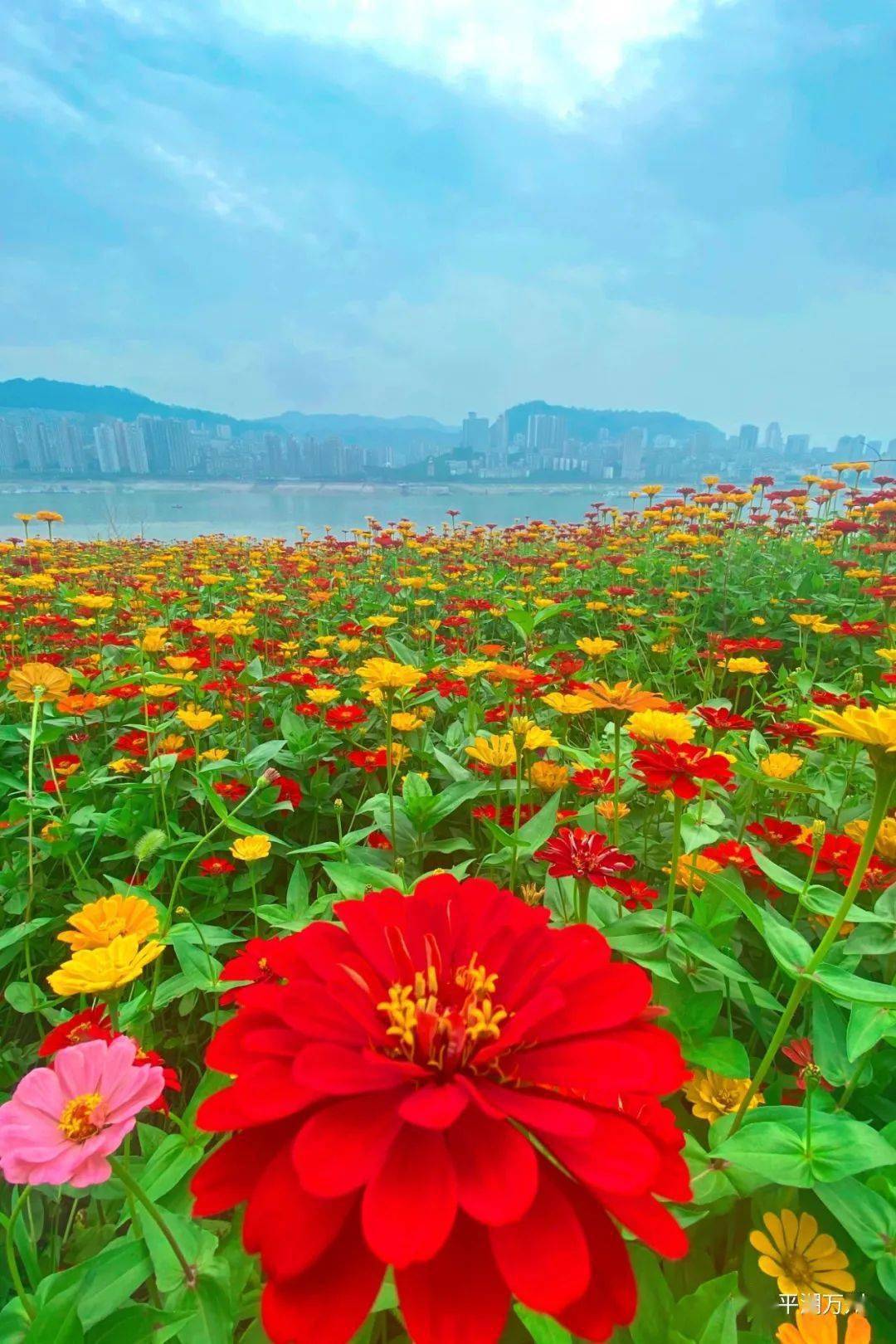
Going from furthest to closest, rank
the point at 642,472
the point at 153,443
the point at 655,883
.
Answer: the point at 153,443 < the point at 642,472 < the point at 655,883

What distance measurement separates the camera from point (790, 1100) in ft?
2.03

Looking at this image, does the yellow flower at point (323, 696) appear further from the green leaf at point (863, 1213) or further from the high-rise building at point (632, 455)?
the high-rise building at point (632, 455)

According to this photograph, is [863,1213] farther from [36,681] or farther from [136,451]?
[136,451]

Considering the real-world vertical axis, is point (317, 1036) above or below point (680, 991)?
above

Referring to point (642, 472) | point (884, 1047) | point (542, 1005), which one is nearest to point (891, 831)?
point (884, 1047)

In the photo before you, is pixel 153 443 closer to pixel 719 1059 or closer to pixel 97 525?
pixel 97 525

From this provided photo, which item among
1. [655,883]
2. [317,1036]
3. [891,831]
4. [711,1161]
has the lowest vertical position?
[655,883]

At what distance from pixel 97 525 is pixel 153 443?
68.9ft

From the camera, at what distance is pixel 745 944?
86 cm

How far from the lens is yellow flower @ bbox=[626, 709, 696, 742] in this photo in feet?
2.36

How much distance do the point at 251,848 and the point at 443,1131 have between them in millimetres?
616

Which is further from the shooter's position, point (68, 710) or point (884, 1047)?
point (68, 710)

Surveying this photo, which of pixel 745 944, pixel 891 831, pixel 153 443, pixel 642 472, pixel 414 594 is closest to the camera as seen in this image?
pixel 891 831

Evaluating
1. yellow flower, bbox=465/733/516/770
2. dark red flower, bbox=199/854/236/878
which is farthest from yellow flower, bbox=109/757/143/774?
yellow flower, bbox=465/733/516/770
